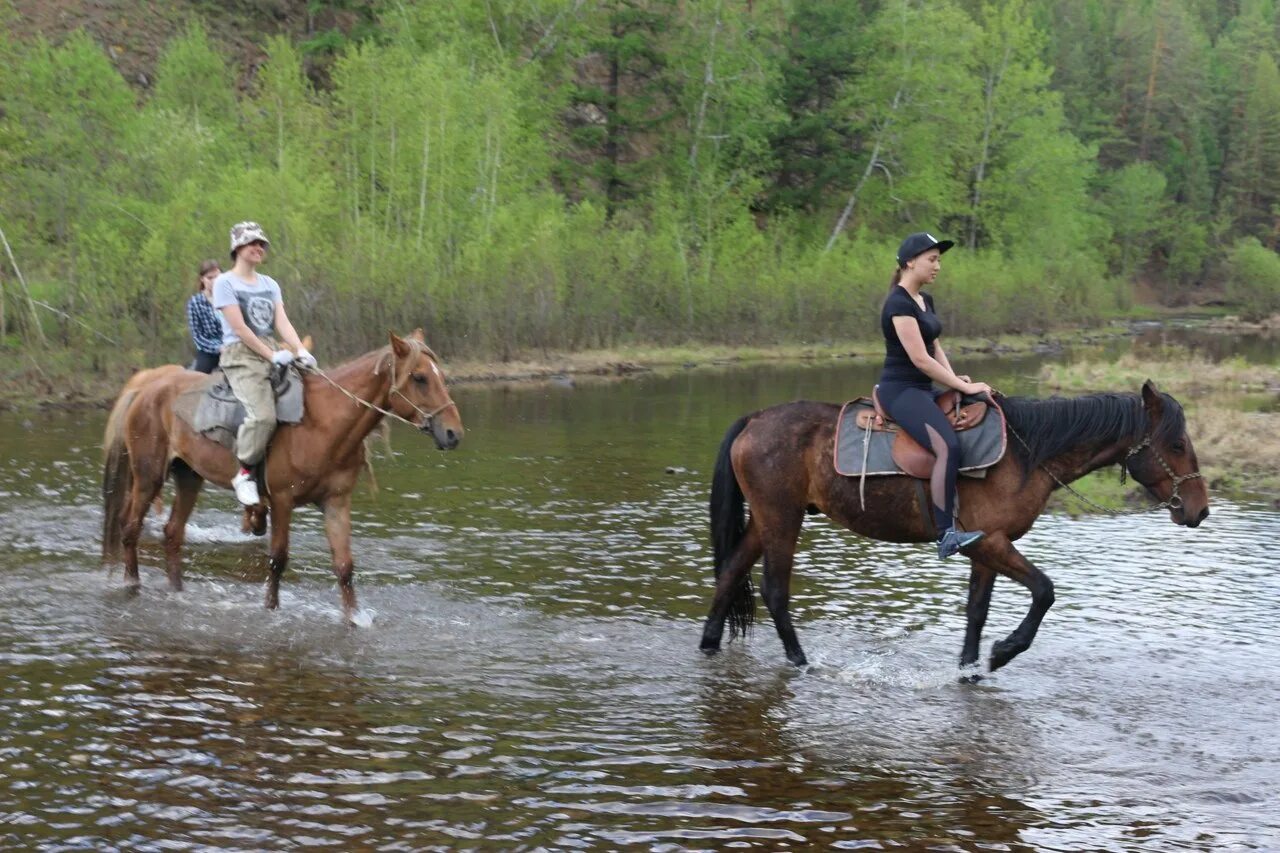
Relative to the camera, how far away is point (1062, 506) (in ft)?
52.8

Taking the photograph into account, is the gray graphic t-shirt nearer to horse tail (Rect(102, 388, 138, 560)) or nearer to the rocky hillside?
horse tail (Rect(102, 388, 138, 560))

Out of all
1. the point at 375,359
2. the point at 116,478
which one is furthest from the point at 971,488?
the point at 116,478

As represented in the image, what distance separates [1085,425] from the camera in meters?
8.52

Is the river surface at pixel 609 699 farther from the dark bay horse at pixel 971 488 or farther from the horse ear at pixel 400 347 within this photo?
the horse ear at pixel 400 347

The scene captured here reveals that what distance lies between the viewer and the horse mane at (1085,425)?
8.48 meters

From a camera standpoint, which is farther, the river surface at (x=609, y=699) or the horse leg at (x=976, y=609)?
the horse leg at (x=976, y=609)

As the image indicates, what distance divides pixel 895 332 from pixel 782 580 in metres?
1.90

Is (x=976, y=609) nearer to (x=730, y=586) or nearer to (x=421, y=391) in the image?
(x=730, y=586)

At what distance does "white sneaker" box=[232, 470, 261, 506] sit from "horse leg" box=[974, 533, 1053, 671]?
211 inches

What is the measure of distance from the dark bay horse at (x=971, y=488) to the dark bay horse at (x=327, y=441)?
2.20 metres

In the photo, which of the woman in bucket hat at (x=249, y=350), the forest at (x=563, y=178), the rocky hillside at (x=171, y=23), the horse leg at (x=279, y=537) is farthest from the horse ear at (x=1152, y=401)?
the rocky hillside at (x=171, y=23)

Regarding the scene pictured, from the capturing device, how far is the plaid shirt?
1302 centimetres

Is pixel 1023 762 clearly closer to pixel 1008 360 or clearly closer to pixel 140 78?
pixel 1008 360

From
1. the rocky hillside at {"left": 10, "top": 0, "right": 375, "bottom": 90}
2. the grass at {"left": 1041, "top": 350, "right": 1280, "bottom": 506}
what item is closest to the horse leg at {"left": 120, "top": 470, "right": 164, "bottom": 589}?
the grass at {"left": 1041, "top": 350, "right": 1280, "bottom": 506}
